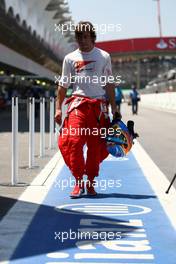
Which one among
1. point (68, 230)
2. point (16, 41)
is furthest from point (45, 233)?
point (16, 41)

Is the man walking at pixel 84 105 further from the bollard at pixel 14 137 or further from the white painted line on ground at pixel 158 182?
the bollard at pixel 14 137

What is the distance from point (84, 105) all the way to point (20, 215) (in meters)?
1.63

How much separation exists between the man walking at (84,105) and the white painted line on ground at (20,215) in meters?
0.54

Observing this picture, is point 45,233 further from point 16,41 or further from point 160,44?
point 160,44

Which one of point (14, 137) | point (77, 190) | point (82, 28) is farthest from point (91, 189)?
point (82, 28)

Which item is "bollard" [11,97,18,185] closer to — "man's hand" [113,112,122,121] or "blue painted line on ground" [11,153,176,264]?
"blue painted line on ground" [11,153,176,264]

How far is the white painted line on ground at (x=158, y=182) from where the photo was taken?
679 centimetres

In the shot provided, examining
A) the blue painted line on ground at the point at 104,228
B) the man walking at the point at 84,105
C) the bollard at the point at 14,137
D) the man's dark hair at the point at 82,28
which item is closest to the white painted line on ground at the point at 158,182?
the blue painted line on ground at the point at 104,228

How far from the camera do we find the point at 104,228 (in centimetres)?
574

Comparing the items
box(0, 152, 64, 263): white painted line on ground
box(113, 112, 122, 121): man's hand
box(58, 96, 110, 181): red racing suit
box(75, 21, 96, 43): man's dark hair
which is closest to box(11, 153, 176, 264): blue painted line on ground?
box(0, 152, 64, 263): white painted line on ground

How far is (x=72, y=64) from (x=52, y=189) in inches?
66.4

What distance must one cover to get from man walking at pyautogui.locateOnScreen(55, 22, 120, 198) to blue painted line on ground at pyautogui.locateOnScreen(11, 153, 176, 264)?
439 mm

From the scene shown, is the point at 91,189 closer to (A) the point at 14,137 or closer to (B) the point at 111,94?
(B) the point at 111,94

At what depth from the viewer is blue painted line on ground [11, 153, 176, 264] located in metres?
4.84
